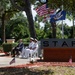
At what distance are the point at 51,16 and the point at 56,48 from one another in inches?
288

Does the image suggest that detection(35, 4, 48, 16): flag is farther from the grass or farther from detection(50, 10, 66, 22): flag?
the grass

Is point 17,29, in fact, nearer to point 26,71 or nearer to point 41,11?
point 41,11

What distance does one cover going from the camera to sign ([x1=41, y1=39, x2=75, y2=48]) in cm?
1749

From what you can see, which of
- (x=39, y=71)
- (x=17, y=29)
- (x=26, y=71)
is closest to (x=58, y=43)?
(x=39, y=71)

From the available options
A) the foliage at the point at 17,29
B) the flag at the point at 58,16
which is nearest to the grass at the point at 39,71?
the flag at the point at 58,16

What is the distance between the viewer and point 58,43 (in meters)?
17.7

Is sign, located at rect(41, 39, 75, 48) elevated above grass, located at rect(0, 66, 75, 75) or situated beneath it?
elevated above

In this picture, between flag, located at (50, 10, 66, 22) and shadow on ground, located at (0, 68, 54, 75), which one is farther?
flag, located at (50, 10, 66, 22)

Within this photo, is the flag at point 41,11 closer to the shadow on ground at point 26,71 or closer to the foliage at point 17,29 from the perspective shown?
the shadow on ground at point 26,71

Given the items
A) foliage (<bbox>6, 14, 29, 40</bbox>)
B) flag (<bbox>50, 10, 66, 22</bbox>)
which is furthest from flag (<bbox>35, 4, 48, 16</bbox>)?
foliage (<bbox>6, 14, 29, 40</bbox>)

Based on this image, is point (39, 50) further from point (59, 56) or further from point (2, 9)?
point (2, 9)

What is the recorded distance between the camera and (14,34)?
67.2m

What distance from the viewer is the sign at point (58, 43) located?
57.4 ft

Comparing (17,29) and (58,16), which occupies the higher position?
(58,16)
